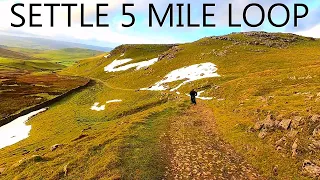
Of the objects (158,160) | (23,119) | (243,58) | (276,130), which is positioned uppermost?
(243,58)

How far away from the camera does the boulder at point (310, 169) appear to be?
778 inches

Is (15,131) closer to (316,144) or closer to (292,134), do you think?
(292,134)

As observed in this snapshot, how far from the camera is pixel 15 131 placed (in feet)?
197

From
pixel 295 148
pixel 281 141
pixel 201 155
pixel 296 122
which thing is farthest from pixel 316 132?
pixel 201 155

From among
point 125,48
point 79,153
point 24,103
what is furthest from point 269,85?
point 125,48

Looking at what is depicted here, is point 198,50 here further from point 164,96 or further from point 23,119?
point 23,119

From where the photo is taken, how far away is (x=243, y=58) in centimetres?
9212

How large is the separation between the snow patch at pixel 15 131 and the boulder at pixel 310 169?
47.7 metres

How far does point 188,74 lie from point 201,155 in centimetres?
5807

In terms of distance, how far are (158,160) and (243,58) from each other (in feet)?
246

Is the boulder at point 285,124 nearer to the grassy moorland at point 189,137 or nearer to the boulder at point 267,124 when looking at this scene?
the grassy moorland at point 189,137

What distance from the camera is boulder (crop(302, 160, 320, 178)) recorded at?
19.8 metres

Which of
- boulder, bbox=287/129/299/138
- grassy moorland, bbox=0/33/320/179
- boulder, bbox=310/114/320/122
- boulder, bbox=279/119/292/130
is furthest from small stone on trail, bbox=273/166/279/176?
boulder, bbox=310/114/320/122

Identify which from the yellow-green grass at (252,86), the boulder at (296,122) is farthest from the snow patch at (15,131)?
the boulder at (296,122)
